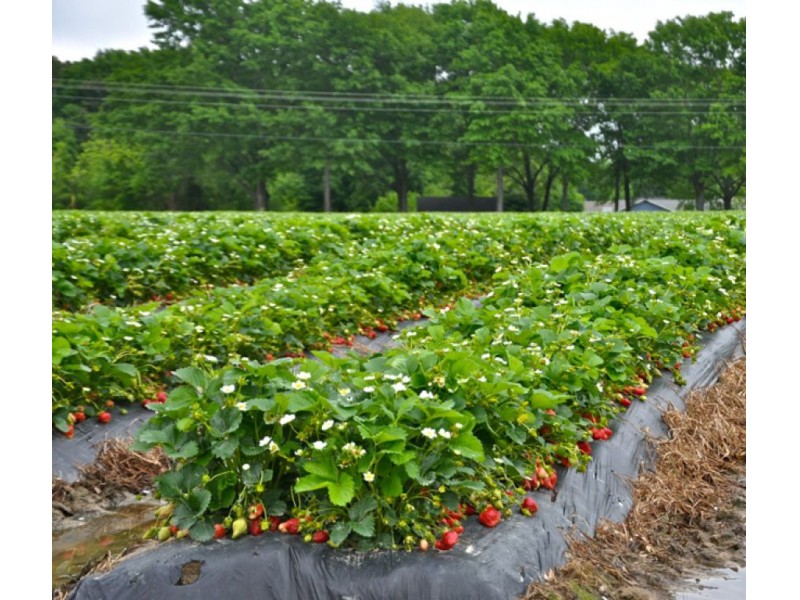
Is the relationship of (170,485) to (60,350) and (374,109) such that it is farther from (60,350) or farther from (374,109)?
(374,109)

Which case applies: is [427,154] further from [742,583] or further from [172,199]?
[742,583]

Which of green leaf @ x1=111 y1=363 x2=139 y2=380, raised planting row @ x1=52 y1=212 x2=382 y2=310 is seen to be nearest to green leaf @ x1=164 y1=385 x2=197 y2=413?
green leaf @ x1=111 y1=363 x2=139 y2=380

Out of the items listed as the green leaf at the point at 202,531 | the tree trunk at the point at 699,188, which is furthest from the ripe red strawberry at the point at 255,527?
the tree trunk at the point at 699,188

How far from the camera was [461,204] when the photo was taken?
39250 millimetres

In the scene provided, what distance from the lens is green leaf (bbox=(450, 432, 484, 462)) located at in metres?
2.86

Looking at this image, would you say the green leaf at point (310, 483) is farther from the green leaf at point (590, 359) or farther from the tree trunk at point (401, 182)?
the tree trunk at point (401, 182)

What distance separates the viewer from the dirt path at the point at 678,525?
9.75 feet

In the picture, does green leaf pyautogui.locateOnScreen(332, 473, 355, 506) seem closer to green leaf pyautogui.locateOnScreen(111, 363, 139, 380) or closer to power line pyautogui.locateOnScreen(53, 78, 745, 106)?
green leaf pyautogui.locateOnScreen(111, 363, 139, 380)

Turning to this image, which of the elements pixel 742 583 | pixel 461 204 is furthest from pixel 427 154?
pixel 742 583

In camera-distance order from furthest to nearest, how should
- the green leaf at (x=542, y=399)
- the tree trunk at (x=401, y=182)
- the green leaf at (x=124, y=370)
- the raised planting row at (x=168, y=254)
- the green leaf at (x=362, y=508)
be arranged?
the tree trunk at (x=401, y=182), the raised planting row at (x=168, y=254), the green leaf at (x=124, y=370), the green leaf at (x=542, y=399), the green leaf at (x=362, y=508)

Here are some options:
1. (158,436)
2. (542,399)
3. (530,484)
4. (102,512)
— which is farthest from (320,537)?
(102,512)

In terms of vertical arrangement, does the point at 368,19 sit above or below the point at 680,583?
above

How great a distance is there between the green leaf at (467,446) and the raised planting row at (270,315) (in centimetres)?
132

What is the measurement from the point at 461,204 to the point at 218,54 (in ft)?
42.0
